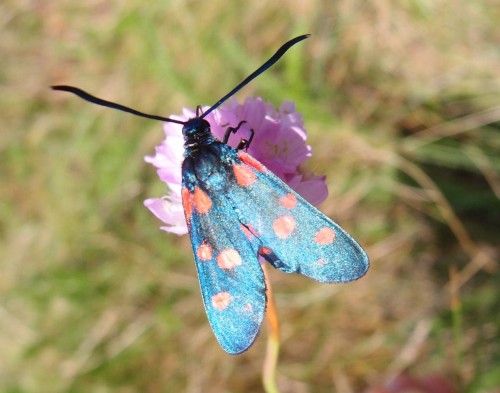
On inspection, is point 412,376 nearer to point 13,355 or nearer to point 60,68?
point 13,355

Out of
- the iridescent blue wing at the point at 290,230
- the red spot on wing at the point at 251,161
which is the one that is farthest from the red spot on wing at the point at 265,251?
the red spot on wing at the point at 251,161

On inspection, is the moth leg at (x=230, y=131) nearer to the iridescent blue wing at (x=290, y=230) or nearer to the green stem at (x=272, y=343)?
the iridescent blue wing at (x=290, y=230)

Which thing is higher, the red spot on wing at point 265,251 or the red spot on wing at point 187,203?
the red spot on wing at point 187,203

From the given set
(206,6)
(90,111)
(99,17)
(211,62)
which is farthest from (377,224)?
(99,17)

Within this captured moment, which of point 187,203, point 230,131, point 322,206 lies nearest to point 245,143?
point 230,131

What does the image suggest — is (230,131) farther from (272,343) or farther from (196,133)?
(272,343)
